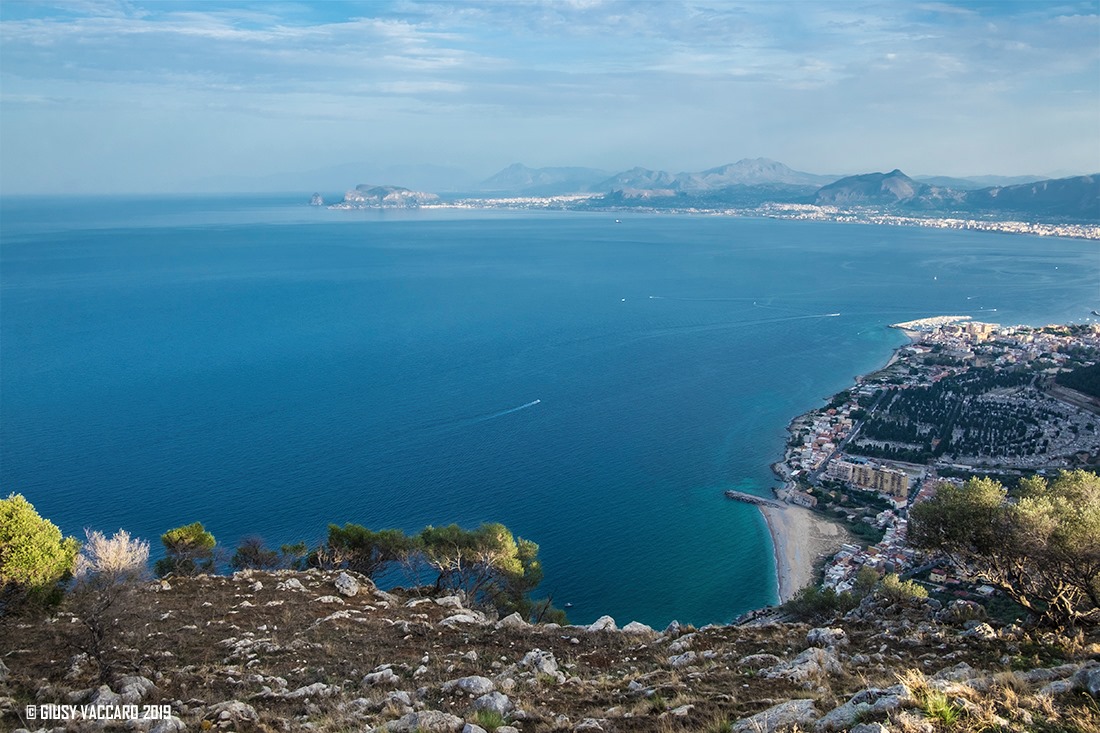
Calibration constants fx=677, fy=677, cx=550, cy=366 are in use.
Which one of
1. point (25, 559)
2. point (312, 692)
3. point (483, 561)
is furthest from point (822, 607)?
point (25, 559)

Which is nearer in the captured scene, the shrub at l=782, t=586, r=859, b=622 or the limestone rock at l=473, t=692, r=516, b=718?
the limestone rock at l=473, t=692, r=516, b=718

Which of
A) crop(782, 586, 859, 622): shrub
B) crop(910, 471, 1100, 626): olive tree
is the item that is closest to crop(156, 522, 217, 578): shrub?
crop(782, 586, 859, 622): shrub

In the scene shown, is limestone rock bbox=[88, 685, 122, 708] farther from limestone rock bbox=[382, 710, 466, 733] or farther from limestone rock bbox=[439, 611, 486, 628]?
limestone rock bbox=[439, 611, 486, 628]

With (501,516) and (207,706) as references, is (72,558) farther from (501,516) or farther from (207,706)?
(501,516)

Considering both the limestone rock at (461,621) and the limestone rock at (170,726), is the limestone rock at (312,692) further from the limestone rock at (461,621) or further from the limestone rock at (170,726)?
the limestone rock at (461,621)

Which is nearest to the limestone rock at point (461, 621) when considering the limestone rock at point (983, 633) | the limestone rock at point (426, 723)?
the limestone rock at point (426, 723)
